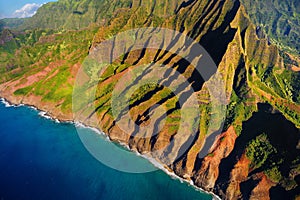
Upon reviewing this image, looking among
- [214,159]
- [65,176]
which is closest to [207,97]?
[214,159]

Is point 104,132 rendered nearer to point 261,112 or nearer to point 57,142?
point 57,142

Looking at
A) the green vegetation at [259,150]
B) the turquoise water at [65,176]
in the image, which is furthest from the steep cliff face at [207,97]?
the turquoise water at [65,176]

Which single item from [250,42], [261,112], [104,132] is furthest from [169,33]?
[261,112]

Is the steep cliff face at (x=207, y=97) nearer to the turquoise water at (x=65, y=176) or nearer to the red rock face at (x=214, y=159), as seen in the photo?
the red rock face at (x=214, y=159)

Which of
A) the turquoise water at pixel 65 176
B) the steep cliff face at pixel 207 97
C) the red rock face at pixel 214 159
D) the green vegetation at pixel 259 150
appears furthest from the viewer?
the red rock face at pixel 214 159

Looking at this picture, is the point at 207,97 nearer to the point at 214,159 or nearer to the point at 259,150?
the point at 214,159
